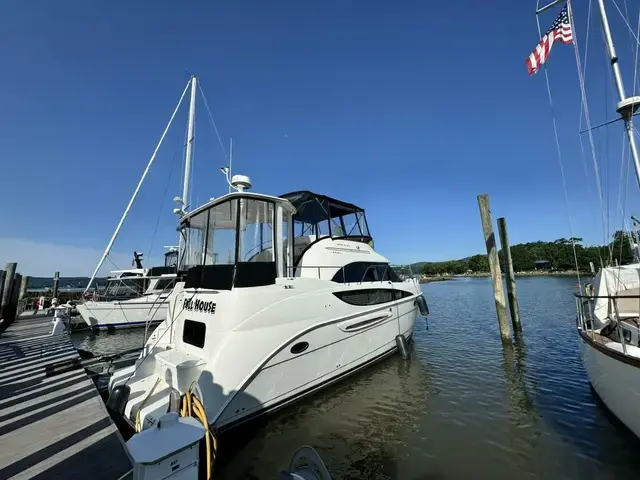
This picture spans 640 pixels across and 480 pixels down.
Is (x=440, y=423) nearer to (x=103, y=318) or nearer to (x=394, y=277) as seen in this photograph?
(x=394, y=277)

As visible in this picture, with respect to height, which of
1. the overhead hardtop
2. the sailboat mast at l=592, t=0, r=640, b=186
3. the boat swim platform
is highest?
the sailboat mast at l=592, t=0, r=640, b=186

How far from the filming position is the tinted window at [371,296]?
23.2ft

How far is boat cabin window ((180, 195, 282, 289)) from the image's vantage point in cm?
535

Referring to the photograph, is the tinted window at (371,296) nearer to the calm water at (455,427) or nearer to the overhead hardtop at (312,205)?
the calm water at (455,427)

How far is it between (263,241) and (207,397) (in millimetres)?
2975

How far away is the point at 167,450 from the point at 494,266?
11.5m

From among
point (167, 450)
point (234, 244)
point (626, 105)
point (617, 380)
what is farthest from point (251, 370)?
point (626, 105)

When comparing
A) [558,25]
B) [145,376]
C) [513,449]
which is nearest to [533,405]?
[513,449]

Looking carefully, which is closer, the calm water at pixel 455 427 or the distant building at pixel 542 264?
the calm water at pixel 455 427

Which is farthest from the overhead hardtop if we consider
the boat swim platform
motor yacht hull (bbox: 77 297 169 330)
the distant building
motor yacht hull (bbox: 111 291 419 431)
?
the distant building

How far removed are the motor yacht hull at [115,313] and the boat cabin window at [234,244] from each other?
11341mm

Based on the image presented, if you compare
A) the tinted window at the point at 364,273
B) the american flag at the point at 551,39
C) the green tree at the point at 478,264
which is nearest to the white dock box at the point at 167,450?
the tinted window at the point at 364,273

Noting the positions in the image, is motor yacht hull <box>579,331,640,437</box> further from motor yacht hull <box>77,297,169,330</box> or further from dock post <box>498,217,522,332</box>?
motor yacht hull <box>77,297,169,330</box>

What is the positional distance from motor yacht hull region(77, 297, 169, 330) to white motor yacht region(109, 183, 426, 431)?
37.8 feet
